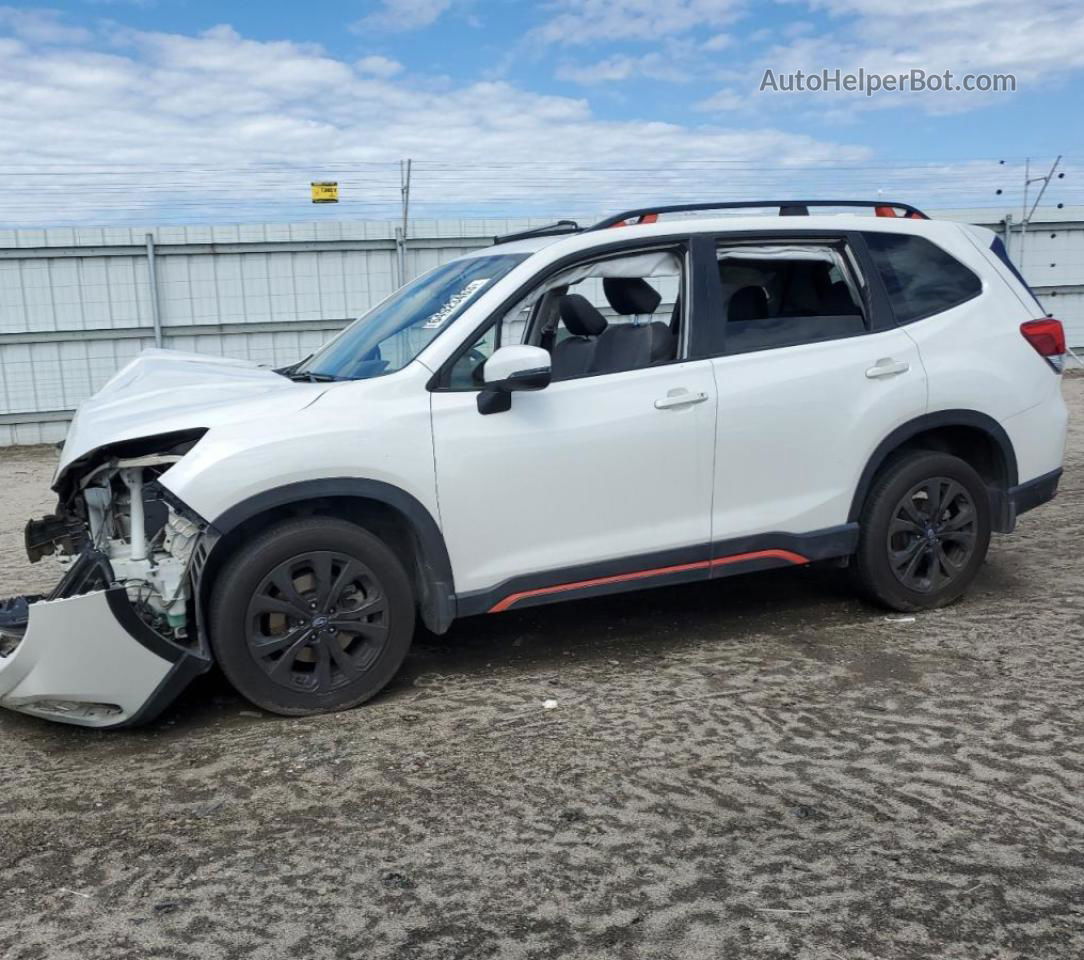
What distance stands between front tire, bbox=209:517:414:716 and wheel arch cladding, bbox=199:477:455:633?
0.28 feet

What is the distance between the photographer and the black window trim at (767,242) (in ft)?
16.2

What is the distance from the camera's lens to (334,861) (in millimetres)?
3248

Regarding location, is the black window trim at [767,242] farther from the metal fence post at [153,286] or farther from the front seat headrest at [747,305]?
the metal fence post at [153,286]

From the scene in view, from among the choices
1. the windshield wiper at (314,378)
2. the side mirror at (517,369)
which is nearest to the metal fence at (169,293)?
the windshield wiper at (314,378)

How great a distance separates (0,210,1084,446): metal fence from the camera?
46.8ft

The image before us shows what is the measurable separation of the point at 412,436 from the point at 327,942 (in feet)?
6.76

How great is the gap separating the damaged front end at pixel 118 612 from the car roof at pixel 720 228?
5.96 feet

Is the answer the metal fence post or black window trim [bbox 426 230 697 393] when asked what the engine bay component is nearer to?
black window trim [bbox 426 230 697 393]

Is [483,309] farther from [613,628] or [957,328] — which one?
[957,328]

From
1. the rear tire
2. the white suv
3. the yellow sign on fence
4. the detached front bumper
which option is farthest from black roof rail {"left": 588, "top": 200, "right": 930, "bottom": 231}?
the yellow sign on fence

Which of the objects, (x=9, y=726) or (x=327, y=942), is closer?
(x=327, y=942)

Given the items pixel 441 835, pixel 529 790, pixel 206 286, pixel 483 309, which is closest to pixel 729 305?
pixel 483 309

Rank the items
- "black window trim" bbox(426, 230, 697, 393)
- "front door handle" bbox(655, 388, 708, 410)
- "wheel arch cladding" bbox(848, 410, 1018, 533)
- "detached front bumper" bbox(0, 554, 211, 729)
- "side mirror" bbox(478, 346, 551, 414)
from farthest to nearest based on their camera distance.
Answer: "wheel arch cladding" bbox(848, 410, 1018, 533) < "front door handle" bbox(655, 388, 708, 410) < "black window trim" bbox(426, 230, 697, 393) < "side mirror" bbox(478, 346, 551, 414) < "detached front bumper" bbox(0, 554, 211, 729)

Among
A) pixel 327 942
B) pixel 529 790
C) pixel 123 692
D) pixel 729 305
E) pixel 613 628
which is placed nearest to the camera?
pixel 327 942
